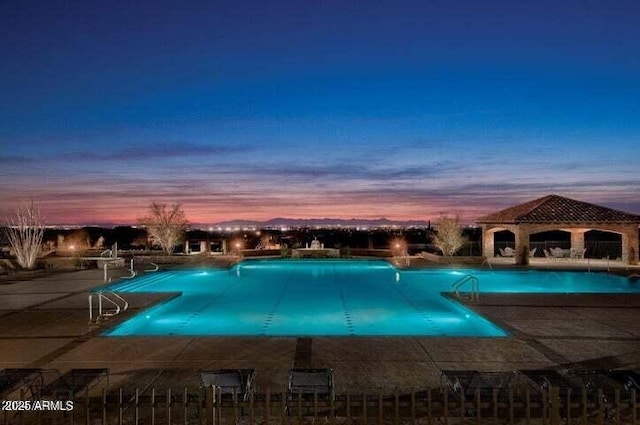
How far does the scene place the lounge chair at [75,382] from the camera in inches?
214

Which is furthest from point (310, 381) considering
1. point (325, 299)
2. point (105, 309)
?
point (325, 299)

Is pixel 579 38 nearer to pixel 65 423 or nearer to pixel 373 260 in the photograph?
pixel 373 260

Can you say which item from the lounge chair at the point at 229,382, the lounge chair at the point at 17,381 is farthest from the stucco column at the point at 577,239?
the lounge chair at the point at 17,381

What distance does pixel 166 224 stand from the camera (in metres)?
30.7

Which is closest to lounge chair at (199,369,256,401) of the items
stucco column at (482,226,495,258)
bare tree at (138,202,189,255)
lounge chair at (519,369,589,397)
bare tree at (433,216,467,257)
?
lounge chair at (519,369,589,397)

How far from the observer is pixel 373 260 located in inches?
1126

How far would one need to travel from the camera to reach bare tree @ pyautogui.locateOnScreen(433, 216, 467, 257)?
27.6 metres

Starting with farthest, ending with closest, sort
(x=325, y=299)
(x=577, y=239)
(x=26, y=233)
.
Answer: (x=577, y=239), (x=26, y=233), (x=325, y=299)

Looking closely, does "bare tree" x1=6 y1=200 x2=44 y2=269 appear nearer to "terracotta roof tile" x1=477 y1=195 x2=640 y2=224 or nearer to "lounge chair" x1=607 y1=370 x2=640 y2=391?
"terracotta roof tile" x1=477 y1=195 x2=640 y2=224

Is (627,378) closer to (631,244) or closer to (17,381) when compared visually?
(17,381)

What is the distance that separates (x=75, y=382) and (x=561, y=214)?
966 inches

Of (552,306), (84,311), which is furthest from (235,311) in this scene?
(552,306)

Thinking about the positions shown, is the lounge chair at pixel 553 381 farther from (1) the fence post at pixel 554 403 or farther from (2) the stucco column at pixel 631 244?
Answer: (2) the stucco column at pixel 631 244

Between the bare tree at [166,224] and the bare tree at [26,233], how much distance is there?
797 centimetres
